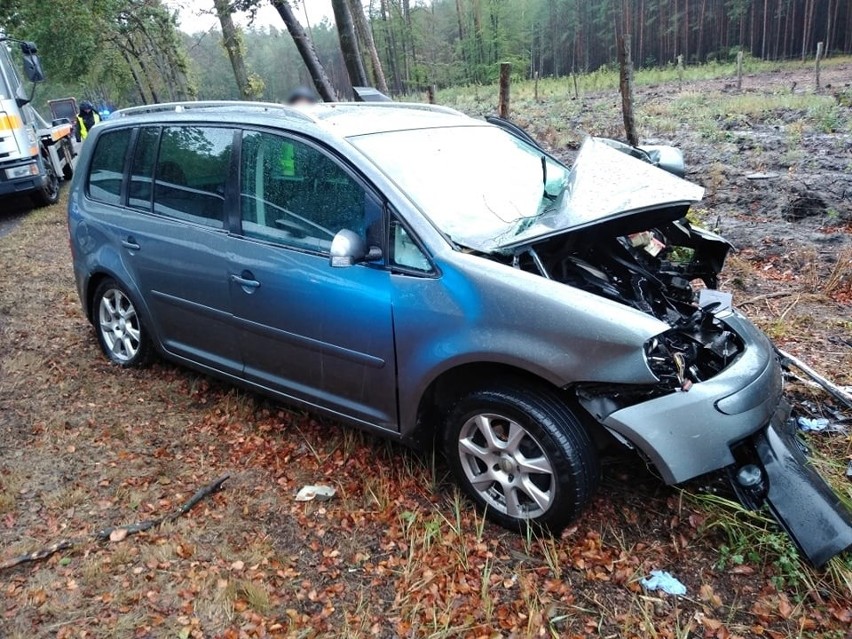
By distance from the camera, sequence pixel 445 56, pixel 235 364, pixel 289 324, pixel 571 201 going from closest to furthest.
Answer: pixel 571 201 → pixel 289 324 → pixel 235 364 → pixel 445 56

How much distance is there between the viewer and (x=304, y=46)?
28.0 ft

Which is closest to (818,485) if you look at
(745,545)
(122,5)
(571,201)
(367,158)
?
(745,545)

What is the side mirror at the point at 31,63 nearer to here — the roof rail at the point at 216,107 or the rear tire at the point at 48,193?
the rear tire at the point at 48,193

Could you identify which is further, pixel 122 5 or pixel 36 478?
pixel 122 5

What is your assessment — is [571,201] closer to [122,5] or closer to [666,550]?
[666,550]

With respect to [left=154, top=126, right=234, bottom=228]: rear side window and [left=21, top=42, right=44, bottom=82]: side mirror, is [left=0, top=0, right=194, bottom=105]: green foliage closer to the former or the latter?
[left=21, top=42, right=44, bottom=82]: side mirror

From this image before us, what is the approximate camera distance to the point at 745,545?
2475 millimetres

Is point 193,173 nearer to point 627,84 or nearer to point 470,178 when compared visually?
point 470,178

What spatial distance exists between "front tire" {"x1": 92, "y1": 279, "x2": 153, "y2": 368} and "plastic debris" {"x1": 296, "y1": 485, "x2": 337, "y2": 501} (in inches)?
71.0

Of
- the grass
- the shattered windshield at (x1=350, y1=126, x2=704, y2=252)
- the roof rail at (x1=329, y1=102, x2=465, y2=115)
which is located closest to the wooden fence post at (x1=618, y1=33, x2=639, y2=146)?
the grass

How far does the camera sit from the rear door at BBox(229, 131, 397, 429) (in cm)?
281

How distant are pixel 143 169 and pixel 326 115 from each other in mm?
1421

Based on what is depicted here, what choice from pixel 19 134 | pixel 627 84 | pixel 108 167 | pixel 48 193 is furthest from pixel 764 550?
pixel 48 193

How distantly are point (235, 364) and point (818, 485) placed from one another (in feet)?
9.57
